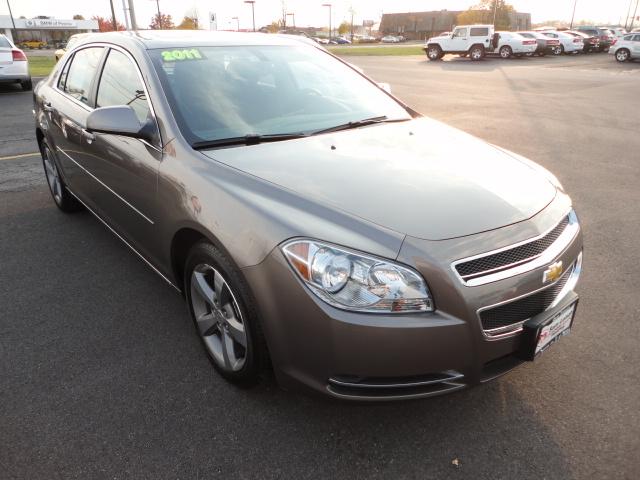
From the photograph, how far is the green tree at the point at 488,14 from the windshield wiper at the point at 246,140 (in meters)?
72.1

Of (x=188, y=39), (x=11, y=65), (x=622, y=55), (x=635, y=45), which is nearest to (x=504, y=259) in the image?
(x=188, y=39)

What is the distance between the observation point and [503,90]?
48.9ft

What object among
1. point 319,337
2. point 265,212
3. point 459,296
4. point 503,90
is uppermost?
point 265,212

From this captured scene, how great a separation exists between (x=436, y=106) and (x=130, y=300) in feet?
32.8

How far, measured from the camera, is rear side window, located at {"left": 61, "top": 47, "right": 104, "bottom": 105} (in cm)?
371

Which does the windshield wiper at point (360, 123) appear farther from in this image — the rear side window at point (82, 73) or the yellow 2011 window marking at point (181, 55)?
the rear side window at point (82, 73)

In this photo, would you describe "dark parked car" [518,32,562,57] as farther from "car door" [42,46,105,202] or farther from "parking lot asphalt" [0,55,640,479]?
"car door" [42,46,105,202]

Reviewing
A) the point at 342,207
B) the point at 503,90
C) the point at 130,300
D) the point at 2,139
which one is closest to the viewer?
the point at 342,207

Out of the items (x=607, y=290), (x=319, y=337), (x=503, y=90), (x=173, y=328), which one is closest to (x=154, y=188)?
(x=173, y=328)

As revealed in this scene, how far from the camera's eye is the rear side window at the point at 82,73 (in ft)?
12.2

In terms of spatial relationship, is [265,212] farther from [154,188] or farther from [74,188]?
[74,188]

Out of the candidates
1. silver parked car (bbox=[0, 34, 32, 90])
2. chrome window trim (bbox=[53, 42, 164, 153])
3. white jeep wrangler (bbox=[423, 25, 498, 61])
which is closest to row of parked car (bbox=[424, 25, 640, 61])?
white jeep wrangler (bbox=[423, 25, 498, 61])

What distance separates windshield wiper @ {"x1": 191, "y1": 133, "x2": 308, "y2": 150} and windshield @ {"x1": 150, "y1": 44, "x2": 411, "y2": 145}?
3 cm

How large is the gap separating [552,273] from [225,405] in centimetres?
162
